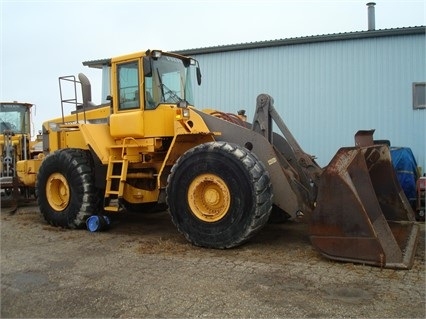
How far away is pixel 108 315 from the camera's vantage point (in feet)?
12.8

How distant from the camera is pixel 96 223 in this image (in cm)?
751

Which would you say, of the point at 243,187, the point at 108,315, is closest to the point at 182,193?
the point at 243,187

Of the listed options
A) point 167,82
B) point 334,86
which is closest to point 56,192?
point 167,82

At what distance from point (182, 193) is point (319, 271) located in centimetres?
220

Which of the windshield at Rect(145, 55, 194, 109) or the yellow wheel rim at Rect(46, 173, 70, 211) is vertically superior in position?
the windshield at Rect(145, 55, 194, 109)

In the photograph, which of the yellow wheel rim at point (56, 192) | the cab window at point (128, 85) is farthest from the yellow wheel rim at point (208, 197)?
the yellow wheel rim at point (56, 192)

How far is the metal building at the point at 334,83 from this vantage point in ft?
37.8

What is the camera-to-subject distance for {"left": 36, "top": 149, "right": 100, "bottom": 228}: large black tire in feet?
24.9

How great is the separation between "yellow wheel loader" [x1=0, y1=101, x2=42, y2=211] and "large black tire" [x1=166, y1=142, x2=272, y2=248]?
4678 millimetres

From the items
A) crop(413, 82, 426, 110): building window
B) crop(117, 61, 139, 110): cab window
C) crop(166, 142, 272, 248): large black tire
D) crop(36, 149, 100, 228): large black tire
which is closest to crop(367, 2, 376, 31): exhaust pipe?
crop(413, 82, 426, 110): building window

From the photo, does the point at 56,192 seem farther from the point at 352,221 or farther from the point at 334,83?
the point at 334,83

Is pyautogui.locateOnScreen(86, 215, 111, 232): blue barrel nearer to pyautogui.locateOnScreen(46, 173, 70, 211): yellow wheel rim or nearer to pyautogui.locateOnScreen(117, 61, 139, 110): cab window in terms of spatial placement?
pyautogui.locateOnScreen(46, 173, 70, 211): yellow wheel rim

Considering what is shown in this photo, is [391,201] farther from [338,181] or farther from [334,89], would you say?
[334,89]

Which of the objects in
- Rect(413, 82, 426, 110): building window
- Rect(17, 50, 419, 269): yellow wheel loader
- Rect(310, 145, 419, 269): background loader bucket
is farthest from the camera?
Rect(413, 82, 426, 110): building window
